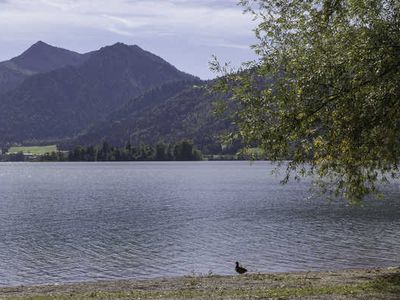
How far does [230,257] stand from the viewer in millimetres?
51969

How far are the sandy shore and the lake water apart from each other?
931 cm

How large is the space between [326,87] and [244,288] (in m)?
11.9

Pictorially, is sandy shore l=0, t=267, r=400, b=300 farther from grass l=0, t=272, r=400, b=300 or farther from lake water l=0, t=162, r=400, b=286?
lake water l=0, t=162, r=400, b=286

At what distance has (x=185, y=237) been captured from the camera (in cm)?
6556

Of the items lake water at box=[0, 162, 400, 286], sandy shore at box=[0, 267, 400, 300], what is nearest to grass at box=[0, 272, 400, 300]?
sandy shore at box=[0, 267, 400, 300]

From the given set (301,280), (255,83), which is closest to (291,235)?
(301,280)

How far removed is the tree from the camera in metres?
22.6

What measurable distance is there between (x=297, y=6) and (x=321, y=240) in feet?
124

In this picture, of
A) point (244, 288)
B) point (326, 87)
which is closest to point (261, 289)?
point (244, 288)

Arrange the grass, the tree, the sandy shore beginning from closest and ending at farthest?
the tree → the grass → the sandy shore

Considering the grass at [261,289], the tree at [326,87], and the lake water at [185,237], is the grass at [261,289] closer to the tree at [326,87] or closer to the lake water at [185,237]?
the tree at [326,87]

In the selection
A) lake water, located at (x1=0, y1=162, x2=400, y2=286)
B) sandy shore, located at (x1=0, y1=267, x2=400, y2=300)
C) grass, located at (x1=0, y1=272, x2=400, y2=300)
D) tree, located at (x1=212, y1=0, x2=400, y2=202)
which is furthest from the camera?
lake water, located at (x1=0, y1=162, x2=400, y2=286)

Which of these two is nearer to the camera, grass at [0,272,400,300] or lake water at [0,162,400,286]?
grass at [0,272,400,300]

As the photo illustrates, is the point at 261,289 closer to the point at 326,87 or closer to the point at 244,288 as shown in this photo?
the point at 244,288
